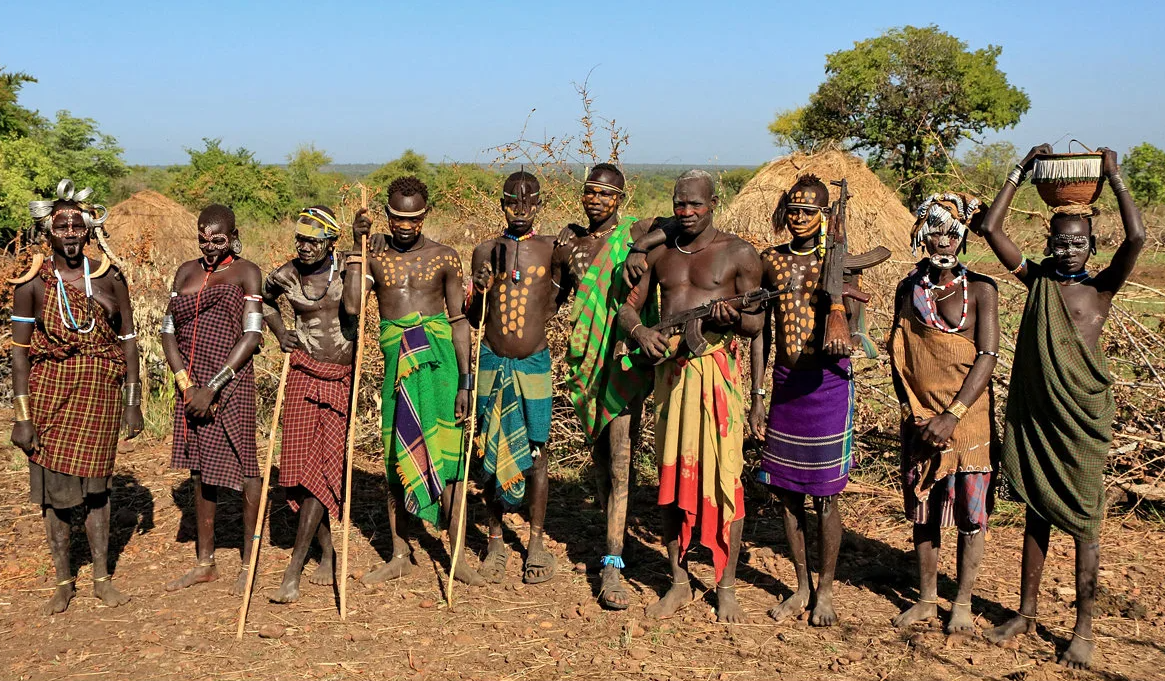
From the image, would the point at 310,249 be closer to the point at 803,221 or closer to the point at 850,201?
the point at 803,221

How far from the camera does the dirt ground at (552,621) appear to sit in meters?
3.79

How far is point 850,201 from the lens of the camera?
12.5 metres

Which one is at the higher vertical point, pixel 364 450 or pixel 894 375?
pixel 894 375

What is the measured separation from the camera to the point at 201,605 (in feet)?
14.5

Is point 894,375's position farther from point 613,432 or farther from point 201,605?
point 201,605

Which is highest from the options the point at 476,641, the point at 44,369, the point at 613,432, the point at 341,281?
the point at 341,281

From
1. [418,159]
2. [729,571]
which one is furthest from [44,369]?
[418,159]

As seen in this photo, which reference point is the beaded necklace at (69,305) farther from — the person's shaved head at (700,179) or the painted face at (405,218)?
the person's shaved head at (700,179)

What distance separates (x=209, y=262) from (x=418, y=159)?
2265 cm

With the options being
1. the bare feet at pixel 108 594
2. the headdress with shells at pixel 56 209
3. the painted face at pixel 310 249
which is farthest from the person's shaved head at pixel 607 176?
the bare feet at pixel 108 594

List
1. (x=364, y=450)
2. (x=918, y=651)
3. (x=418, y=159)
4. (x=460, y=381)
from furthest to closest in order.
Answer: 1. (x=418, y=159)
2. (x=364, y=450)
3. (x=460, y=381)
4. (x=918, y=651)

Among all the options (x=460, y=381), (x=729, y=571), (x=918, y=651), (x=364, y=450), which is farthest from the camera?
(x=364, y=450)

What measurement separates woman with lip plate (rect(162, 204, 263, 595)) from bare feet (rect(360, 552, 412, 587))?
59 centimetres

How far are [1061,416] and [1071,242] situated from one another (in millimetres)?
683
